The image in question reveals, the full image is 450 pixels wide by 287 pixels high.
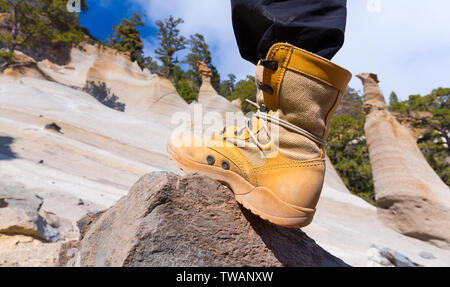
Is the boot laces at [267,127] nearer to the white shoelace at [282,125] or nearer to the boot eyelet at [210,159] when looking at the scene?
the white shoelace at [282,125]

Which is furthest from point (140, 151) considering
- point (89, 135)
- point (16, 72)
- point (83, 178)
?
point (16, 72)

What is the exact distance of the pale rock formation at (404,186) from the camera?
576 centimetres

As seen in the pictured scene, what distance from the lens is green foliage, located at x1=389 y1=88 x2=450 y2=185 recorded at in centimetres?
1164

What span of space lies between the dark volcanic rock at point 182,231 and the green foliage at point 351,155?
1215 centimetres

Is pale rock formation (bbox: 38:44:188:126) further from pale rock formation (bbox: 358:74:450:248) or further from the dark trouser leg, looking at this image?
the dark trouser leg

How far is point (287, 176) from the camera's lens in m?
1.16

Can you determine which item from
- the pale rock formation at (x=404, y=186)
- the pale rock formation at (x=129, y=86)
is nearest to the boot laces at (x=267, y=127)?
the pale rock formation at (x=404, y=186)

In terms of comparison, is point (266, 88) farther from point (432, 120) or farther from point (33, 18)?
point (33, 18)

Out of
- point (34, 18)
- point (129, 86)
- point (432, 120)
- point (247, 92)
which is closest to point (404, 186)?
point (432, 120)

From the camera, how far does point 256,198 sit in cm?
117

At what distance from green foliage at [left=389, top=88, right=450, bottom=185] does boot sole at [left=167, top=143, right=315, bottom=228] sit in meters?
12.9

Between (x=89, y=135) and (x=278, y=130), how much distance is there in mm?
7032

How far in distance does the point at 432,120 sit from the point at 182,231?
14.4 metres
